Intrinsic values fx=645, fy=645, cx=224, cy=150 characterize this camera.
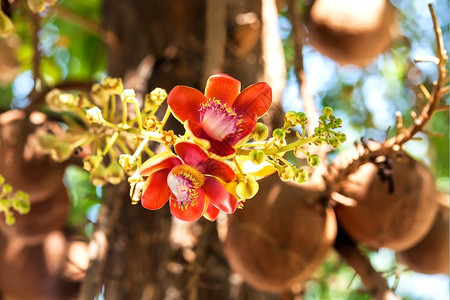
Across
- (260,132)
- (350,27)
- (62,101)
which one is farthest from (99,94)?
(350,27)

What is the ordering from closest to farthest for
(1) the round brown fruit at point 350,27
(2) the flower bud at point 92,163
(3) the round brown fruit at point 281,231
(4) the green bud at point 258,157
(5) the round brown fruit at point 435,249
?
(4) the green bud at point 258,157 < (2) the flower bud at point 92,163 < (3) the round brown fruit at point 281,231 < (5) the round brown fruit at point 435,249 < (1) the round brown fruit at point 350,27

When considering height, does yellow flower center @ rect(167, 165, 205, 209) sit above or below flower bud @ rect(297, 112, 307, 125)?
below

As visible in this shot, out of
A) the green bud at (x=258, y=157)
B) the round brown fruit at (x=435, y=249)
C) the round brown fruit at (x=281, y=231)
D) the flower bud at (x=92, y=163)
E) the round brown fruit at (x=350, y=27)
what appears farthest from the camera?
the round brown fruit at (x=350, y=27)

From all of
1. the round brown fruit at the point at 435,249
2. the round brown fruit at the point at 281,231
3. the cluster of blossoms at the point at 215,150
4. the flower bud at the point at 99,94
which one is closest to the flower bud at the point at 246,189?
the cluster of blossoms at the point at 215,150

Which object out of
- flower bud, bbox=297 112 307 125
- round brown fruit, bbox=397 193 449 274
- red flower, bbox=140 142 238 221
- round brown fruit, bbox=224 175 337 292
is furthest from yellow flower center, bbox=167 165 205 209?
round brown fruit, bbox=397 193 449 274

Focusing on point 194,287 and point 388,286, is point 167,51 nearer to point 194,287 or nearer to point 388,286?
point 194,287

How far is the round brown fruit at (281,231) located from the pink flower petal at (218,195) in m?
0.47

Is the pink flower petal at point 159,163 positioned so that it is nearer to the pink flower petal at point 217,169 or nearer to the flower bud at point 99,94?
the pink flower petal at point 217,169

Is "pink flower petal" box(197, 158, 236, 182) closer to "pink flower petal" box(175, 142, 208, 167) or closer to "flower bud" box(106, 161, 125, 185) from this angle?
"pink flower petal" box(175, 142, 208, 167)

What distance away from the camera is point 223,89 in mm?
629

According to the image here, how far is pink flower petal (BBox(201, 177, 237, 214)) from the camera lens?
1.99ft

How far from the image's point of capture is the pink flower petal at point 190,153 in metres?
0.60

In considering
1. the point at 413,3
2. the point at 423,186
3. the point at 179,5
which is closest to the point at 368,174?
the point at 423,186

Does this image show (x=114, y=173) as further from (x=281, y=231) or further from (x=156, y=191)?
(x=281, y=231)
